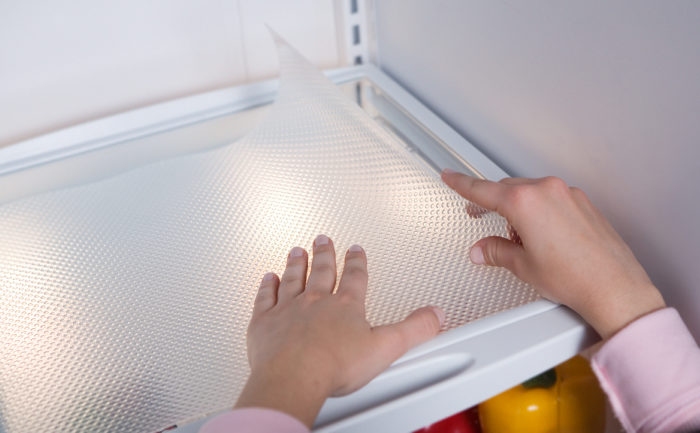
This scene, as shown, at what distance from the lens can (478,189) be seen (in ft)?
1.93

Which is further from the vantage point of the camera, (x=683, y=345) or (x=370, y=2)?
(x=370, y=2)

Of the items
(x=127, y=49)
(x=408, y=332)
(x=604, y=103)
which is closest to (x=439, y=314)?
(x=408, y=332)

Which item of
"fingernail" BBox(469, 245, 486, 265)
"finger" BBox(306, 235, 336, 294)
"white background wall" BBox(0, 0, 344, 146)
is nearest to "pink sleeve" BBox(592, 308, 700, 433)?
"fingernail" BBox(469, 245, 486, 265)

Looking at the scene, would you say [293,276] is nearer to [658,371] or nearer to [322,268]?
[322,268]

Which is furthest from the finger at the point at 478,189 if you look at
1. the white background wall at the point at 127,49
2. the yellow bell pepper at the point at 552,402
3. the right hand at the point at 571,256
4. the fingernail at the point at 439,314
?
the white background wall at the point at 127,49

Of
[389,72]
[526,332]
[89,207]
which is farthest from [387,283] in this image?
[389,72]

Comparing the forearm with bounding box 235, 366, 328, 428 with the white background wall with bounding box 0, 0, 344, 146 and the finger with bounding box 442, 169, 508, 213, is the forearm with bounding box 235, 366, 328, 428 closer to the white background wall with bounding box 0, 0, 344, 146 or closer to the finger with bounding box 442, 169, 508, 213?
the finger with bounding box 442, 169, 508, 213

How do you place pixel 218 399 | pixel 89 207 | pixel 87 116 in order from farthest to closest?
1. pixel 87 116
2. pixel 89 207
3. pixel 218 399

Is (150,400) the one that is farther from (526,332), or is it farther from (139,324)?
(526,332)

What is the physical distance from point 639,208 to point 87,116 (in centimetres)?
76

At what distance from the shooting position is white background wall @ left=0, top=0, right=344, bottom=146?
0.83m

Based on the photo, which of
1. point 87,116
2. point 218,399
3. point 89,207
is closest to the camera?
point 218,399

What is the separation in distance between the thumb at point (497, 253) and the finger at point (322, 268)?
0.44 feet

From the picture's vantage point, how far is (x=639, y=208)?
1.88ft
